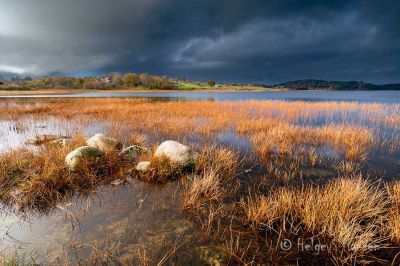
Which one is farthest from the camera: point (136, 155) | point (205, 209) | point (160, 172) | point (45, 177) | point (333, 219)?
point (136, 155)

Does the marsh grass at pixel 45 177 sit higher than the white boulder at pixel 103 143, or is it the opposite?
the white boulder at pixel 103 143

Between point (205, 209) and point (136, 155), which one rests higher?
point (136, 155)

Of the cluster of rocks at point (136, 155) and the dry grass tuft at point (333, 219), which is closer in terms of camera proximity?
the dry grass tuft at point (333, 219)

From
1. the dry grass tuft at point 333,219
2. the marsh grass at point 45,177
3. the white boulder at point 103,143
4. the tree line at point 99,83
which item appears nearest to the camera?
the dry grass tuft at point 333,219

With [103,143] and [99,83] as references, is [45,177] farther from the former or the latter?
[99,83]

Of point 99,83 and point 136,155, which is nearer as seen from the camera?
point 136,155

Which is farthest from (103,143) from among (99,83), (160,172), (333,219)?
(99,83)

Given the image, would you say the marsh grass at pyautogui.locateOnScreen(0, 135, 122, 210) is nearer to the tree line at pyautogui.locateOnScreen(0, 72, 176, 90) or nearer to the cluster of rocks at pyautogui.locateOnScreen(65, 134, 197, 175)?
the cluster of rocks at pyautogui.locateOnScreen(65, 134, 197, 175)

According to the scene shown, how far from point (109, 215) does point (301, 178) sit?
6.36 metres

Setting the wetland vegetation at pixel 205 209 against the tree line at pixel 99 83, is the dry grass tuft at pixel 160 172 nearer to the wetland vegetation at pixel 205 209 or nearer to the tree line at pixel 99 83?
the wetland vegetation at pixel 205 209

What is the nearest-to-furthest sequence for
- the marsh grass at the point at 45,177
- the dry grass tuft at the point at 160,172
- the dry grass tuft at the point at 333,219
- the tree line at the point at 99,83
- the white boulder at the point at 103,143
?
1. the dry grass tuft at the point at 333,219
2. the marsh grass at the point at 45,177
3. the dry grass tuft at the point at 160,172
4. the white boulder at the point at 103,143
5. the tree line at the point at 99,83

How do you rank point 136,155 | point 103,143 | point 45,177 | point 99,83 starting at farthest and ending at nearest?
point 99,83
point 103,143
point 136,155
point 45,177

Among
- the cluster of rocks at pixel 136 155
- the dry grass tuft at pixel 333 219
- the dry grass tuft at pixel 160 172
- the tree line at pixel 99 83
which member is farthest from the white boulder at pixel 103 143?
the tree line at pixel 99 83

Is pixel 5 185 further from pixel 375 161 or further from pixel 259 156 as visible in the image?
pixel 375 161
